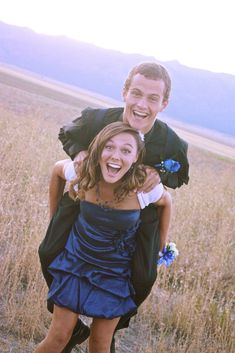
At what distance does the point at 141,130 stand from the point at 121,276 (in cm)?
80

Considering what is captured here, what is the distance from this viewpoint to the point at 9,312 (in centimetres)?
325

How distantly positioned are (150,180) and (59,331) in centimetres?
93

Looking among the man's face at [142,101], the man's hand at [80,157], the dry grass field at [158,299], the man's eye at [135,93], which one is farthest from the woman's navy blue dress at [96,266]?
the dry grass field at [158,299]

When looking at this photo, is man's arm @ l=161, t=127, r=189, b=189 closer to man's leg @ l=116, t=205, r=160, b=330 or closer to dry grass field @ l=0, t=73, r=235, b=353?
man's leg @ l=116, t=205, r=160, b=330

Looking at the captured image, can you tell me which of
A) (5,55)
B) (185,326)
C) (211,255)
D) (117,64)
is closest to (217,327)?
(185,326)

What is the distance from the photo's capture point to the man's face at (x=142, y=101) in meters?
Result: 2.46

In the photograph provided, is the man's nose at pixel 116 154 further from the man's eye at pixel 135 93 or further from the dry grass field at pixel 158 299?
the dry grass field at pixel 158 299

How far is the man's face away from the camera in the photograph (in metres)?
2.46

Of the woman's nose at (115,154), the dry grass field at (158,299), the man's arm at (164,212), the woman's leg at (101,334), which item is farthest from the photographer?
the dry grass field at (158,299)

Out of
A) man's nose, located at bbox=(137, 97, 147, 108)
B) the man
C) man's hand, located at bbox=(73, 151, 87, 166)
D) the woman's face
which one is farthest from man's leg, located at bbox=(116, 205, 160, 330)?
man's nose, located at bbox=(137, 97, 147, 108)

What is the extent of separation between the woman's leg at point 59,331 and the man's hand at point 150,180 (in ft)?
2.52

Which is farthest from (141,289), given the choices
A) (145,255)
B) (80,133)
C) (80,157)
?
(80,133)

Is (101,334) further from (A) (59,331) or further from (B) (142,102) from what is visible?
(B) (142,102)

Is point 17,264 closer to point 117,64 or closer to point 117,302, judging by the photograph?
point 117,302
